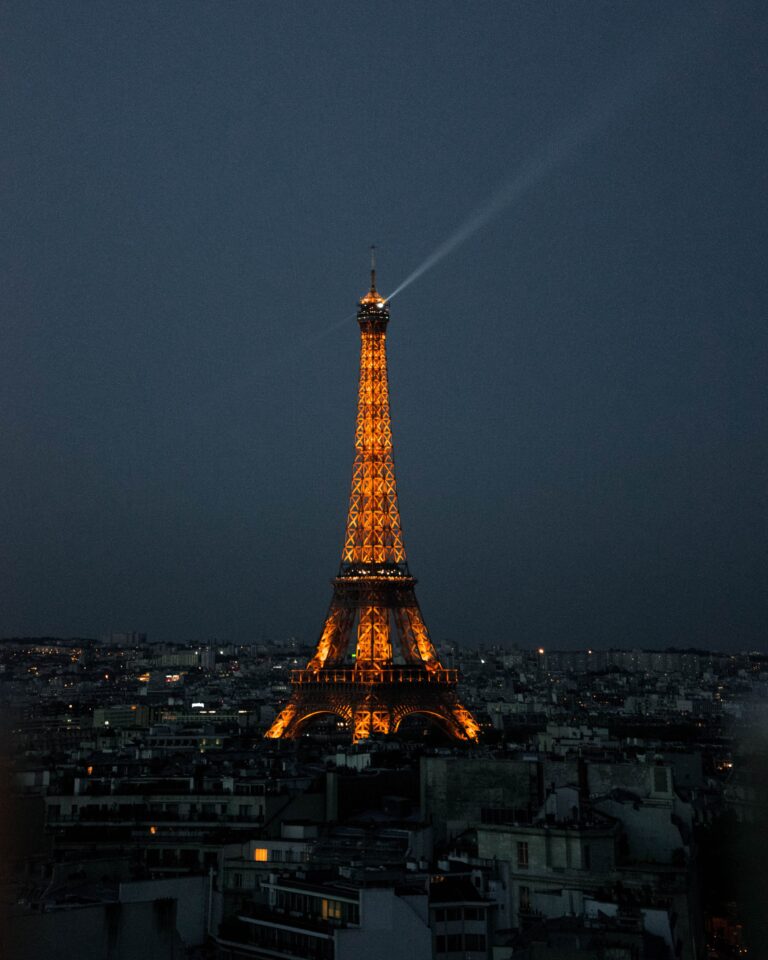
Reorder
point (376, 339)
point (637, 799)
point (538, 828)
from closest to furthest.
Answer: point (538, 828), point (637, 799), point (376, 339)

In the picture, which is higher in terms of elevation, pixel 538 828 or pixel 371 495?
pixel 371 495

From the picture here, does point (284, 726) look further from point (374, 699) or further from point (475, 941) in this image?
point (475, 941)

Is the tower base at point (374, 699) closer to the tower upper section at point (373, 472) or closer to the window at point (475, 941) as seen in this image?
the tower upper section at point (373, 472)

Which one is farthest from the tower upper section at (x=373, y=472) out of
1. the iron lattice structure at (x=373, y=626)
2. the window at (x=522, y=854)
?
the window at (x=522, y=854)

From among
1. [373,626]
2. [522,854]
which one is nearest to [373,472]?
[373,626]

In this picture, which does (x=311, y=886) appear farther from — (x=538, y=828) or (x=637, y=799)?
(x=637, y=799)

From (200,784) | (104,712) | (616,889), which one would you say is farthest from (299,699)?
(616,889)

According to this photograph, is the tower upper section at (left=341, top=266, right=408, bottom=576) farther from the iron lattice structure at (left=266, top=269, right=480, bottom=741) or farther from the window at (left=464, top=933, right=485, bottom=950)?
the window at (left=464, top=933, right=485, bottom=950)

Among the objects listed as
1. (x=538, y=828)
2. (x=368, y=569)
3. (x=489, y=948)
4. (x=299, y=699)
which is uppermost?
(x=368, y=569)

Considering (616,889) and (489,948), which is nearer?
(489,948)
